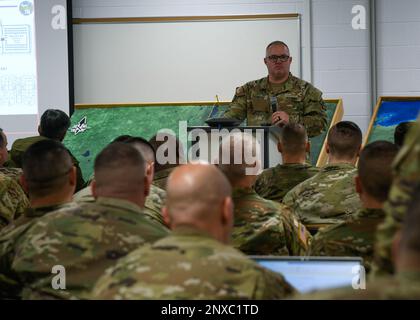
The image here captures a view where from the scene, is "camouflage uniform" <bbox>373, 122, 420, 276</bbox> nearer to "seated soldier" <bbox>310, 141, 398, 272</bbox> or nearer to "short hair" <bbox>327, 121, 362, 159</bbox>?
"seated soldier" <bbox>310, 141, 398, 272</bbox>

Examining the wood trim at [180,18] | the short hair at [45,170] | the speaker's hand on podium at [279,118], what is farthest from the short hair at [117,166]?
the wood trim at [180,18]

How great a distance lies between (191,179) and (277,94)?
172 inches

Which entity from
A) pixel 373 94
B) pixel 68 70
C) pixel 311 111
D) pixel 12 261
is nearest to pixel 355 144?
pixel 311 111

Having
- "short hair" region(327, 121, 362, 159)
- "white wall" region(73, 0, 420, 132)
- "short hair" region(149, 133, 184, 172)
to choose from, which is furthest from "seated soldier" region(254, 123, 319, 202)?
"white wall" region(73, 0, 420, 132)

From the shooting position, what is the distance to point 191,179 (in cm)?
222

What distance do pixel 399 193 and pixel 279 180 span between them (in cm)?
316

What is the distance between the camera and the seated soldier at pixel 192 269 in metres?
1.95

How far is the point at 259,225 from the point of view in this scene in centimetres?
346

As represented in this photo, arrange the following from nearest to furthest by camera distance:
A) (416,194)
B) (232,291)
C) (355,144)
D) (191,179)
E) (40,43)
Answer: (416,194), (232,291), (191,179), (355,144), (40,43)

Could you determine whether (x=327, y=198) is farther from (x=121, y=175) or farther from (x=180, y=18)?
(x=180, y=18)

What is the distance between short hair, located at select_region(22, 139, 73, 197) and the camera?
3.23 metres

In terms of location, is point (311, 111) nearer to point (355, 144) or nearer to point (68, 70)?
point (355, 144)

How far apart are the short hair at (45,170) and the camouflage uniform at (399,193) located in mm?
1659

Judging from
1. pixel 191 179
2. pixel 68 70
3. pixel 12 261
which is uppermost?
pixel 68 70
